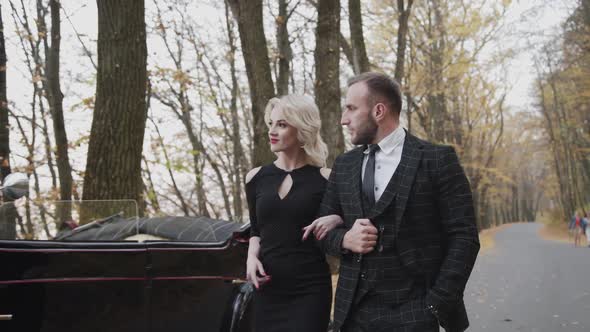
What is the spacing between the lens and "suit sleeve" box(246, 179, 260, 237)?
11.5ft

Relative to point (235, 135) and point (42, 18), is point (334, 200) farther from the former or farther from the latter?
point (235, 135)

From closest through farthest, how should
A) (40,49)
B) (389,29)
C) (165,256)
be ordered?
(165,256)
(40,49)
(389,29)

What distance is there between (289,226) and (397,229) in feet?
2.87

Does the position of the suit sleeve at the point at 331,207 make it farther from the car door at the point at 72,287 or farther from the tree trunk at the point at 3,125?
the tree trunk at the point at 3,125

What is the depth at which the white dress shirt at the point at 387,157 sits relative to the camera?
2.70 metres

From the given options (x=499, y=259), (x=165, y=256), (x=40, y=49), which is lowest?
(x=499, y=259)

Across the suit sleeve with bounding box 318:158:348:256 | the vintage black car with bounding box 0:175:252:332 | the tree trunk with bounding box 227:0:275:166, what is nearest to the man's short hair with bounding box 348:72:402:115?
the suit sleeve with bounding box 318:158:348:256

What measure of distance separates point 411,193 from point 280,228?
0.96 metres

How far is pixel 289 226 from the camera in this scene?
3.28 meters

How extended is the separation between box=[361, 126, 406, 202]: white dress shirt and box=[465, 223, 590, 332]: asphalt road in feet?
17.5

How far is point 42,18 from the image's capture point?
16.5m

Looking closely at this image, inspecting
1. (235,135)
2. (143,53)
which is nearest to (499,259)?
(235,135)

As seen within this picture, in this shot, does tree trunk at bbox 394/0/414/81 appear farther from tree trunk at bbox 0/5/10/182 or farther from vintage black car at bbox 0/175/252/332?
vintage black car at bbox 0/175/252/332

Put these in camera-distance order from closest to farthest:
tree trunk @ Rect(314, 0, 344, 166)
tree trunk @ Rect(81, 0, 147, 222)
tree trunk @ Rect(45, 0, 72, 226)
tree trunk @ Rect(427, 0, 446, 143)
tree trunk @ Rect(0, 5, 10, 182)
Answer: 1. tree trunk @ Rect(81, 0, 147, 222)
2. tree trunk @ Rect(314, 0, 344, 166)
3. tree trunk @ Rect(0, 5, 10, 182)
4. tree trunk @ Rect(45, 0, 72, 226)
5. tree trunk @ Rect(427, 0, 446, 143)
